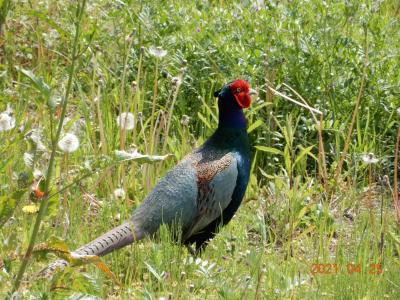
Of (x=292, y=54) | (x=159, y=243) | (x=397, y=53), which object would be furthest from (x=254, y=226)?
(x=397, y=53)

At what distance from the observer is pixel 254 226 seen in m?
4.30

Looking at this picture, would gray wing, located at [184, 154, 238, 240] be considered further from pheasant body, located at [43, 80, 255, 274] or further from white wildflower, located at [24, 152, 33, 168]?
white wildflower, located at [24, 152, 33, 168]

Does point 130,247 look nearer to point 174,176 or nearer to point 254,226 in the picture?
point 174,176

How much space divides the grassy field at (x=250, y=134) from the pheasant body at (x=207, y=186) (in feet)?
0.35

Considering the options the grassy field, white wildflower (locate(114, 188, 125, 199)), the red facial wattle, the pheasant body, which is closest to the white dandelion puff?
the grassy field

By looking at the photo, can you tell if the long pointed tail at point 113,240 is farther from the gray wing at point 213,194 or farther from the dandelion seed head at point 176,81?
the dandelion seed head at point 176,81

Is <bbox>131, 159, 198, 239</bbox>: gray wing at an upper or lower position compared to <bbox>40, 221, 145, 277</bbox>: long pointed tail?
upper

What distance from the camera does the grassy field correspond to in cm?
354

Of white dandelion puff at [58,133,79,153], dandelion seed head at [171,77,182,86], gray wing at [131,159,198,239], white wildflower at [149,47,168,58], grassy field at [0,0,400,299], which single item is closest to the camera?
white dandelion puff at [58,133,79,153]

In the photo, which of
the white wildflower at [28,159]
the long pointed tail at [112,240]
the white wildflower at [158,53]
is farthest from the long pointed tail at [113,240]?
the white wildflower at [158,53]

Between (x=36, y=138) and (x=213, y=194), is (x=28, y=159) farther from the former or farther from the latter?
(x=213, y=194)
